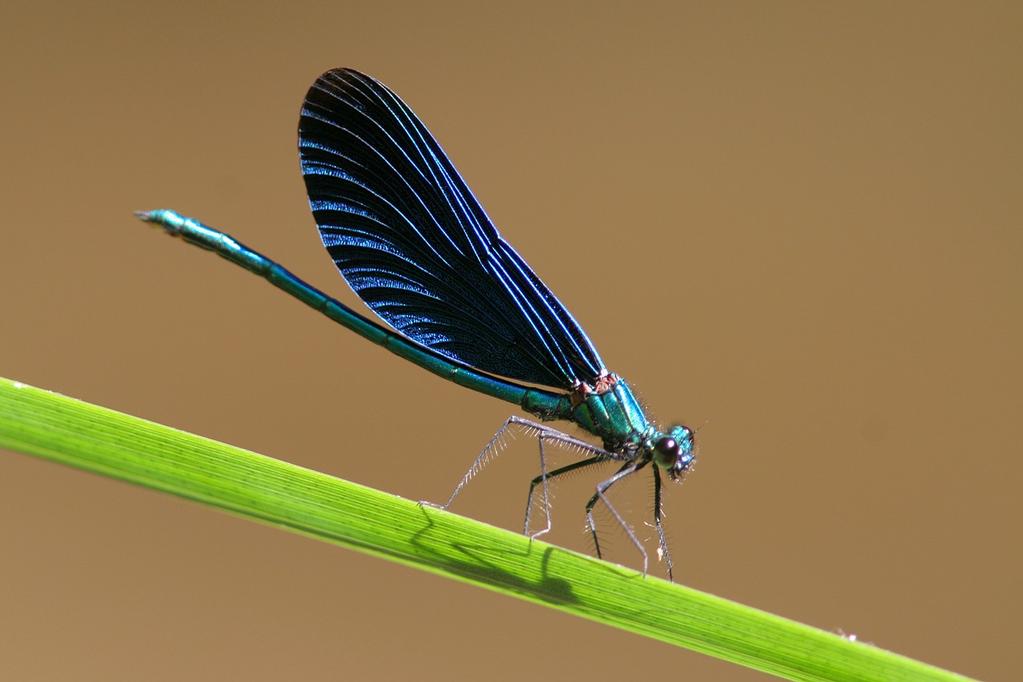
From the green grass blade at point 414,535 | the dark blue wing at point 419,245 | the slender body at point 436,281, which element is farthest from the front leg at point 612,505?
the green grass blade at point 414,535

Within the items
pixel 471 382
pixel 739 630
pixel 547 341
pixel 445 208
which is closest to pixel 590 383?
pixel 547 341

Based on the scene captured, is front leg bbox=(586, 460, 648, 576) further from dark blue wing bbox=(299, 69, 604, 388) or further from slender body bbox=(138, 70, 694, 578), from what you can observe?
dark blue wing bbox=(299, 69, 604, 388)

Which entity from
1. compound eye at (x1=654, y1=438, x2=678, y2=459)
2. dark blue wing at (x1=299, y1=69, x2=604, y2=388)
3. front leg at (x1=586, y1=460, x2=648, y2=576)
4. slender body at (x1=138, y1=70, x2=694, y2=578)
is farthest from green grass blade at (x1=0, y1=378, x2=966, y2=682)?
dark blue wing at (x1=299, y1=69, x2=604, y2=388)

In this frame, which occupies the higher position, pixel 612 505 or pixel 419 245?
pixel 419 245

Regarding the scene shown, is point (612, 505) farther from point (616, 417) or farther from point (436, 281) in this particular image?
point (436, 281)

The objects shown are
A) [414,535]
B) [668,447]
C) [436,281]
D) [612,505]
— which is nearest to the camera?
[414,535]

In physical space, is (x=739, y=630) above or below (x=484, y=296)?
below

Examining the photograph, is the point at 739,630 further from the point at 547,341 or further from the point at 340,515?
the point at 547,341


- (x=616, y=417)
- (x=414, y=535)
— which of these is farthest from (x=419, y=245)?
(x=414, y=535)
